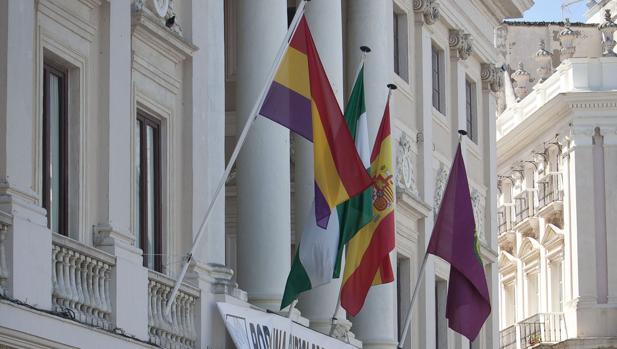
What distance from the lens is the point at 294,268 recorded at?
2622cm

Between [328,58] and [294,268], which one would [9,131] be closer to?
[294,268]

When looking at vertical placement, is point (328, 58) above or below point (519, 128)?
below

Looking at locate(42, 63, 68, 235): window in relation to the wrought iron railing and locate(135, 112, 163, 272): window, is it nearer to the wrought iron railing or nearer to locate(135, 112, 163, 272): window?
locate(135, 112, 163, 272): window

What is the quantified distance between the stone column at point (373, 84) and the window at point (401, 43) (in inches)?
99.2

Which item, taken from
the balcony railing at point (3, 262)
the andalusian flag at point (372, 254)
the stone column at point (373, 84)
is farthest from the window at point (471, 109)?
the balcony railing at point (3, 262)

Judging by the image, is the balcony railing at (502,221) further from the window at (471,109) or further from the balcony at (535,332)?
the window at (471,109)

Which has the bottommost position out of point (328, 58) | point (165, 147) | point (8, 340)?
point (8, 340)

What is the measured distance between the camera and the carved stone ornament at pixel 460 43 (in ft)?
135

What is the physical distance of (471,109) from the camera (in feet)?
141

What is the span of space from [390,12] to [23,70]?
15.7 m

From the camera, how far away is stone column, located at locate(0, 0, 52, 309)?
2112cm

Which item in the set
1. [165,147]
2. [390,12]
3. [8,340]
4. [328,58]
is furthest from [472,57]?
[8,340]

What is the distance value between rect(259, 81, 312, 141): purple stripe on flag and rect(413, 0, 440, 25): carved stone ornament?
43.7ft

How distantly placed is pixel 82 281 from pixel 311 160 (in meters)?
8.86
